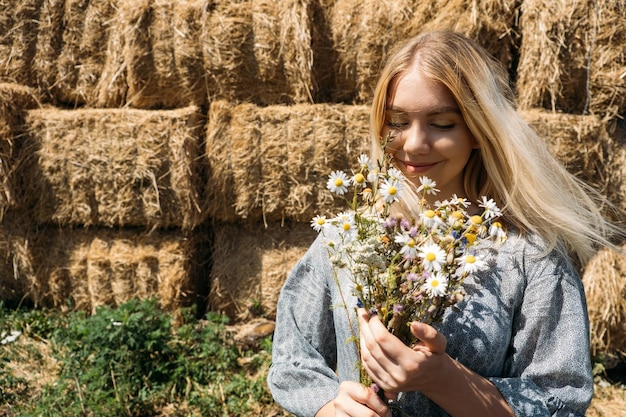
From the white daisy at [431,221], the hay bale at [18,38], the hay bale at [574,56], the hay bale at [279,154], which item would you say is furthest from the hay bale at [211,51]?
the white daisy at [431,221]

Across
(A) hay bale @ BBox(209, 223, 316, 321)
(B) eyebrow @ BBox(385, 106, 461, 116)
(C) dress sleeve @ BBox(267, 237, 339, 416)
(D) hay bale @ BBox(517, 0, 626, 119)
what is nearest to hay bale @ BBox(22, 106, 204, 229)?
(A) hay bale @ BBox(209, 223, 316, 321)

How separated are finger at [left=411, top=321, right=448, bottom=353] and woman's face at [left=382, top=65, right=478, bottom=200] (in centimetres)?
47

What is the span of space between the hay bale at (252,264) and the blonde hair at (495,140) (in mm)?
2270

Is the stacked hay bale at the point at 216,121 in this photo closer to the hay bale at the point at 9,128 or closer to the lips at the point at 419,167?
the hay bale at the point at 9,128

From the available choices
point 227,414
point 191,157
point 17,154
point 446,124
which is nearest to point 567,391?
point 446,124

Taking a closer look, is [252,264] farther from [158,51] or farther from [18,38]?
[18,38]

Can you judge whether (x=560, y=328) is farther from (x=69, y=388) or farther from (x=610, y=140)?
(x=69, y=388)

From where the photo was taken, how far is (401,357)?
1.15 m

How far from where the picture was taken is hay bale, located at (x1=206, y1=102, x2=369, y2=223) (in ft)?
11.4

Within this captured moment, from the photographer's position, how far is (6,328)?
3.80 metres

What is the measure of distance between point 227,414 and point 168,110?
71.3 inches

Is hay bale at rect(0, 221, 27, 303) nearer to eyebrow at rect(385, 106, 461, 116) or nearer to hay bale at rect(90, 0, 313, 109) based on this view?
hay bale at rect(90, 0, 313, 109)

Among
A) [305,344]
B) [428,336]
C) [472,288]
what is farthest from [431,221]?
[305,344]

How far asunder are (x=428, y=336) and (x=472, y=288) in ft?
0.95
